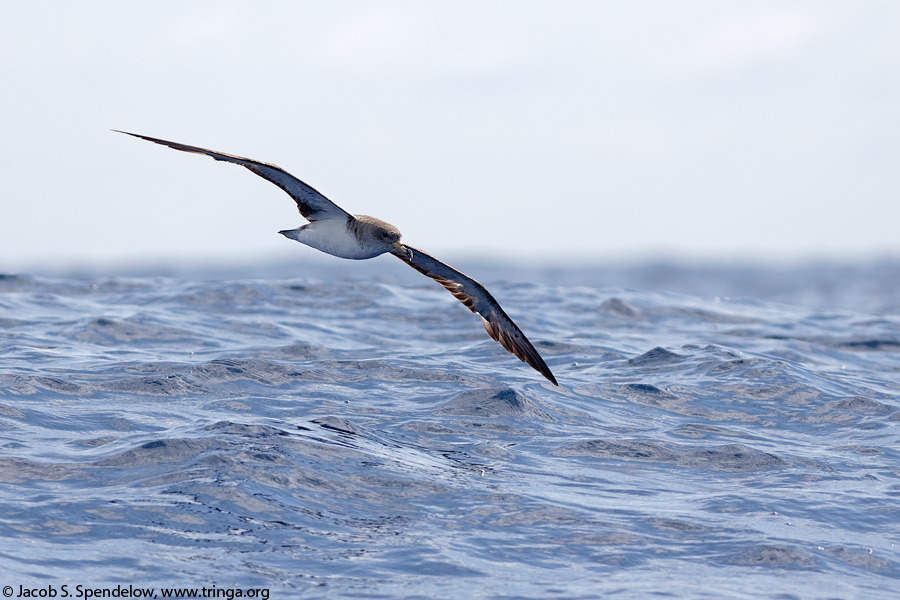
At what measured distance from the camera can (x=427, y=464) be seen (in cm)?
1035

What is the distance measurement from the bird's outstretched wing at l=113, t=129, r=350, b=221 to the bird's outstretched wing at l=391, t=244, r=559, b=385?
1.60 meters

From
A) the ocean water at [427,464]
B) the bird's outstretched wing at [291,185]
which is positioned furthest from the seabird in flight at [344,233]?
the ocean water at [427,464]

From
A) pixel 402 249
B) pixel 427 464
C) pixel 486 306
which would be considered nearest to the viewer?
pixel 427 464

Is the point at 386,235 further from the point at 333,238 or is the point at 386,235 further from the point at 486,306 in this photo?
the point at 486,306

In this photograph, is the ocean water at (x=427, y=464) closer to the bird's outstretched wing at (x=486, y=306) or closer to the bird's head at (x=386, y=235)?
the bird's outstretched wing at (x=486, y=306)

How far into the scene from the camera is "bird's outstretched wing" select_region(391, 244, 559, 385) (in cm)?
1352

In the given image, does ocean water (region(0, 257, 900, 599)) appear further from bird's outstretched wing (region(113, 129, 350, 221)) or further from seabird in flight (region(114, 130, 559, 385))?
bird's outstretched wing (region(113, 129, 350, 221))

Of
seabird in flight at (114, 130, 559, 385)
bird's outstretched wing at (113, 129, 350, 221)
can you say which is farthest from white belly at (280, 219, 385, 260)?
bird's outstretched wing at (113, 129, 350, 221)

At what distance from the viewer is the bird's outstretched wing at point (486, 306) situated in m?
13.5

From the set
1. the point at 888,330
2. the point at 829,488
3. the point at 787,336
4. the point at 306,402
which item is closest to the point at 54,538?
the point at 306,402

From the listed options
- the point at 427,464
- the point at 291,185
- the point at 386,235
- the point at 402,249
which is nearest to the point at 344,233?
the point at 386,235

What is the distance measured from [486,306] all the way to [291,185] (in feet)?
13.2

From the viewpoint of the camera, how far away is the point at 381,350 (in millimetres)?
17297

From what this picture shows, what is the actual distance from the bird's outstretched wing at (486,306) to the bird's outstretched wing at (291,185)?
1597 mm
